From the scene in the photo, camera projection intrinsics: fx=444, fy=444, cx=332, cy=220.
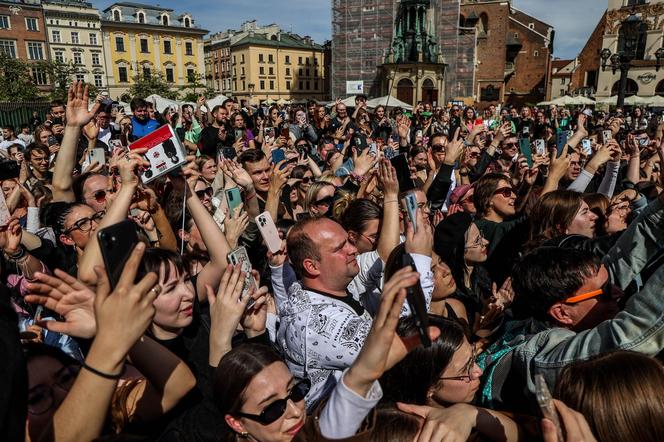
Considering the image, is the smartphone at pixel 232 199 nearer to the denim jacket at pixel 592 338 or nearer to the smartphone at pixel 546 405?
the denim jacket at pixel 592 338

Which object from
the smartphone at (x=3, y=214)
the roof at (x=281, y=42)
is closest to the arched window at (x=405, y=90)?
the roof at (x=281, y=42)

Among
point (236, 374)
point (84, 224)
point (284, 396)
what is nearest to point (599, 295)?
point (284, 396)

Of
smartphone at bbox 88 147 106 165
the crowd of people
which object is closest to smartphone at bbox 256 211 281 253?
the crowd of people

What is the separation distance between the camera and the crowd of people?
1.37m

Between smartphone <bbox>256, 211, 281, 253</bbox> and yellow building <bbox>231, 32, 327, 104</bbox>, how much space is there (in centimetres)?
6957

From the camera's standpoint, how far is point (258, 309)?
240cm

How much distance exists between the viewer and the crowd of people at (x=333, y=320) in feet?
4.50

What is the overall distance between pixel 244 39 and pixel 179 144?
76.4m

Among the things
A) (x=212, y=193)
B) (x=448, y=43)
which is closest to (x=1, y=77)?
(x=448, y=43)

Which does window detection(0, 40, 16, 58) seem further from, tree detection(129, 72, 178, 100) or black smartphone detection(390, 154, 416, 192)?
black smartphone detection(390, 154, 416, 192)

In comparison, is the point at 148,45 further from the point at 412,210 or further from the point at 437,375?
the point at 437,375

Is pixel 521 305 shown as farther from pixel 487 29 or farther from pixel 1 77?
pixel 487 29

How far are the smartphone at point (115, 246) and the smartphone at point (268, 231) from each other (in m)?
1.40

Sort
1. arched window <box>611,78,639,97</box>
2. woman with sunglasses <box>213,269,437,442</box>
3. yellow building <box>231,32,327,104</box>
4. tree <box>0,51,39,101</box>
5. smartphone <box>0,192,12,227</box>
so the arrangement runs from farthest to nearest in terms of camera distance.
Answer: yellow building <box>231,32,327,104</box>
arched window <box>611,78,639,97</box>
tree <box>0,51,39,101</box>
smartphone <box>0,192,12,227</box>
woman with sunglasses <box>213,269,437,442</box>
